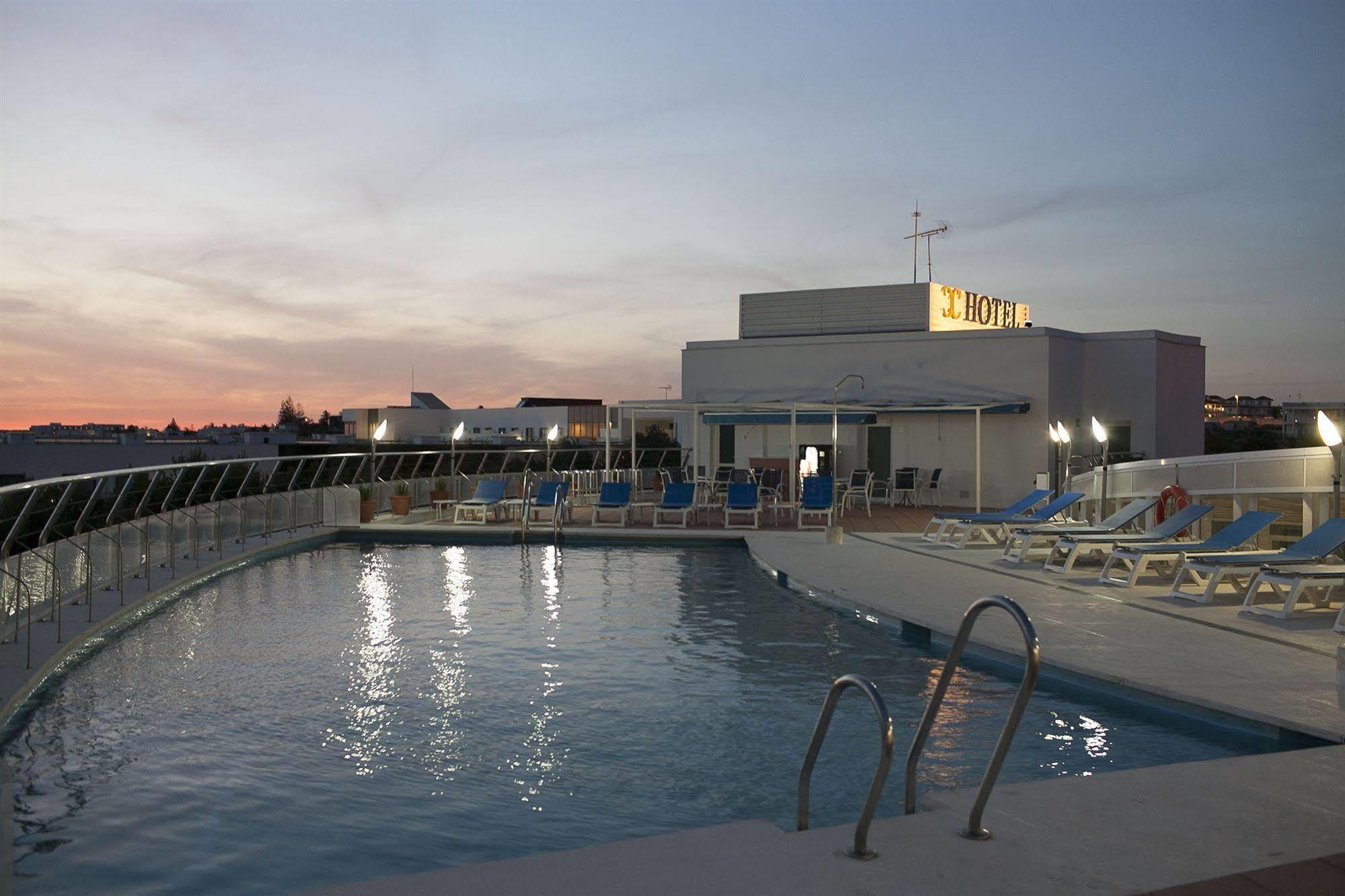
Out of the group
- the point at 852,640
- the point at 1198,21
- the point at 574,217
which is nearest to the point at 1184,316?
the point at 1198,21

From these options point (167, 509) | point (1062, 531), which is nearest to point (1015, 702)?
point (1062, 531)

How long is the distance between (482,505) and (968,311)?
1360 centimetres

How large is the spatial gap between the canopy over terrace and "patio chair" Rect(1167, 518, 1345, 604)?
760 cm

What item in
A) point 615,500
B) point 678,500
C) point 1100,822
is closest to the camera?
point 1100,822

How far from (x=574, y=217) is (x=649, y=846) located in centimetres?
2147

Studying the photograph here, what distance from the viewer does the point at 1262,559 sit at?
9125mm

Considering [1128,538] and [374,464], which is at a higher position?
[374,464]

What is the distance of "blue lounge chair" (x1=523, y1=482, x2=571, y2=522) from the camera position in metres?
17.0

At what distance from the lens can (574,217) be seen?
23797 millimetres

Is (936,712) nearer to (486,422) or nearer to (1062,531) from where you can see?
(1062,531)

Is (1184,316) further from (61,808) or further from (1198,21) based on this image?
(61,808)

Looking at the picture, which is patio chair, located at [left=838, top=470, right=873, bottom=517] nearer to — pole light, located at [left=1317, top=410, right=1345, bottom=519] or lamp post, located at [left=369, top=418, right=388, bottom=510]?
lamp post, located at [left=369, top=418, right=388, bottom=510]

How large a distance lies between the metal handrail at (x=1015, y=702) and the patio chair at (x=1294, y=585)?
5.80m

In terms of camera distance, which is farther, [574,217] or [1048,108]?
[574,217]
